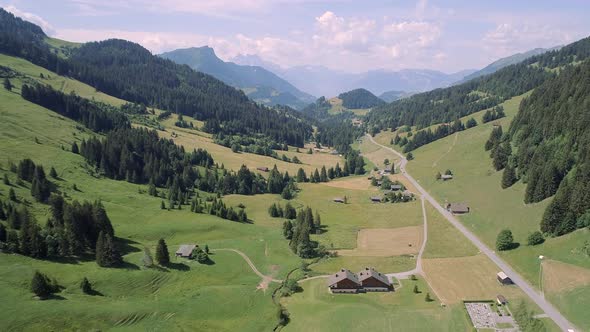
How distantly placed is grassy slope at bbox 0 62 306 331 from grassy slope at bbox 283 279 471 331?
6.63 meters

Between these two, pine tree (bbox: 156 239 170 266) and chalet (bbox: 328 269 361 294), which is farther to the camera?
pine tree (bbox: 156 239 170 266)

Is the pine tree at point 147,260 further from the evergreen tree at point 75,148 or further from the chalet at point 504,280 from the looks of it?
the evergreen tree at point 75,148

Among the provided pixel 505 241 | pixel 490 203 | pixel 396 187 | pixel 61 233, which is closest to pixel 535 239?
pixel 505 241

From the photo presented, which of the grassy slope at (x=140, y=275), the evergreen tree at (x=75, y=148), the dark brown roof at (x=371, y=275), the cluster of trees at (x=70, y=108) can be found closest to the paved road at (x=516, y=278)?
the dark brown roof at (x=371, y=275)

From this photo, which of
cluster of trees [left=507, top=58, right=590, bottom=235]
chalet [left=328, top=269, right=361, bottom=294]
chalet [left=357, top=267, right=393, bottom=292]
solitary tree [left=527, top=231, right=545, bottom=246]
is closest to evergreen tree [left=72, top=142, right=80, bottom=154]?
chalet [left=328, top=269, right=361, bottom=294]

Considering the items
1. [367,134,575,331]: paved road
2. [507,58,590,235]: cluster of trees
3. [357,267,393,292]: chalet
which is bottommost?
[357,267,393,292]: chalet

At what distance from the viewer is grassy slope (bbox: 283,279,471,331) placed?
64.4 metres

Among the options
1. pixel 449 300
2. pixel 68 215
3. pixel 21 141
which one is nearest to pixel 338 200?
pixel 449 300

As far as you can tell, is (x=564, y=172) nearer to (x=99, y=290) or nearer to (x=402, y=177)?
(x=402, y=177)

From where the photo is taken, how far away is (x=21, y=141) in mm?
125312

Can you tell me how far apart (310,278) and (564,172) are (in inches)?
2817

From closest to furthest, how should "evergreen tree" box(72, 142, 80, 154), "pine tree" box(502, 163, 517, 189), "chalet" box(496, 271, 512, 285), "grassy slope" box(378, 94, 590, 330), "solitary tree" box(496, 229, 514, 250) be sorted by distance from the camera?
"chalet" box(496, 271, 512, 285), "grassy slope" box(378, 94, 590, 330), "solitary tree" box(496, 229, 514, 250), "pine tree" box(502, 163, 517, 189), "evergreen tree" box(72, 142, 80, 154)

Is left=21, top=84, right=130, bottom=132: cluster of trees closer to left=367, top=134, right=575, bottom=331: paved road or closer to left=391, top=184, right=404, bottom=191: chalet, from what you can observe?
left=391, top=184, right=404, bottom=191: chalet

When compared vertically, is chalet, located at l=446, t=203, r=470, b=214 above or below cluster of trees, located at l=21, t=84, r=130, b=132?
below
